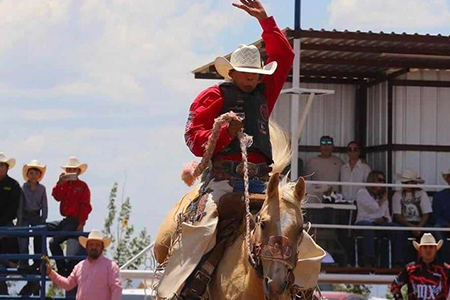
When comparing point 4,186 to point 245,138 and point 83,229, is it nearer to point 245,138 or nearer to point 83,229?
point 83,229

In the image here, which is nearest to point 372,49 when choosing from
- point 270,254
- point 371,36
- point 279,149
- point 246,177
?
point 371,36

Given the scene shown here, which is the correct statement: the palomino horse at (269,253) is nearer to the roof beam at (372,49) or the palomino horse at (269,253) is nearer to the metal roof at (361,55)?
the metal roof at (361,55)

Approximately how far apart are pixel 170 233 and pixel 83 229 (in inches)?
267

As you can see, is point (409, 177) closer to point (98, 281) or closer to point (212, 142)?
point (98, 281)

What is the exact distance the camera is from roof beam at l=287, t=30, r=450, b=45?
17492 mm

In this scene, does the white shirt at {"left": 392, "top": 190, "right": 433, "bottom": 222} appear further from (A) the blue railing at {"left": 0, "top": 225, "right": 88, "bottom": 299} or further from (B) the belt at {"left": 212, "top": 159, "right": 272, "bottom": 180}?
(B) the belt at {"left": 212, "top": 159, "right": 272, "bottom": 180}

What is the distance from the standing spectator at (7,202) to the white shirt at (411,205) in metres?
5.26

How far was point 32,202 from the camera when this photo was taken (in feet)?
54.3

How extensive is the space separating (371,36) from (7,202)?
545 centimetres

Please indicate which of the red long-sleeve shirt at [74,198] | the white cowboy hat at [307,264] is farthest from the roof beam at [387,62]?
the white cowboy hat at [307,264]

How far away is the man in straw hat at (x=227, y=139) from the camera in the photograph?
9.05m

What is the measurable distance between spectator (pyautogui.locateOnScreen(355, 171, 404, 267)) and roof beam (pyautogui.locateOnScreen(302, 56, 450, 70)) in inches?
64.5

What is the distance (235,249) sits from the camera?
352 inches

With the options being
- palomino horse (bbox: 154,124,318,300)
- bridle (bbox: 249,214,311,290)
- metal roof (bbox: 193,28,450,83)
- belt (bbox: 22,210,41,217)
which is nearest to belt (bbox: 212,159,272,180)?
palomino horse (bbox: 154,124,318,300)
